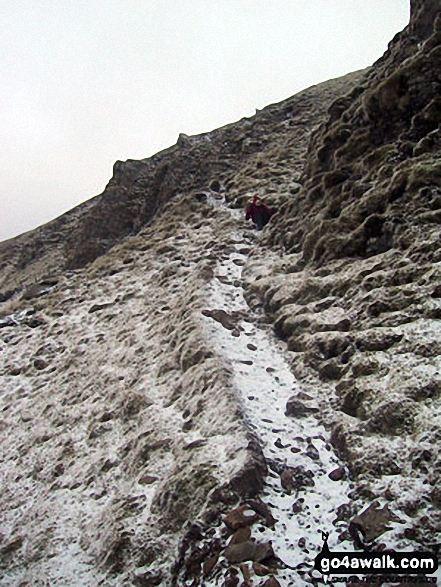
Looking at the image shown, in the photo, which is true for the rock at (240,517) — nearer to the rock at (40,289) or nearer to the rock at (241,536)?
the rock at (241,536)

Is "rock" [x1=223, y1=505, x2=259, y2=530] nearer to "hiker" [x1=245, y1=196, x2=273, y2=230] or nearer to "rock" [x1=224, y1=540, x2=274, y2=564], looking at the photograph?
"rock" [x1=224, y1=540, x2=274, y2=564]

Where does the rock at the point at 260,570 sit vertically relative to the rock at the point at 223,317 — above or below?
below

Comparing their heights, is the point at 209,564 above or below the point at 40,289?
below

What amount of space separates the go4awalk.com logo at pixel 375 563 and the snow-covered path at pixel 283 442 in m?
0.19

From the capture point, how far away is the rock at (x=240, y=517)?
→ 711 cm

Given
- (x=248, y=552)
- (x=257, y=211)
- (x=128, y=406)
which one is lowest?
(x=248, y=552)

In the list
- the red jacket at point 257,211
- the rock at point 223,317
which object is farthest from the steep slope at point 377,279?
the red jacket at point 257,211

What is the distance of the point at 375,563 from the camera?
6.04 metres

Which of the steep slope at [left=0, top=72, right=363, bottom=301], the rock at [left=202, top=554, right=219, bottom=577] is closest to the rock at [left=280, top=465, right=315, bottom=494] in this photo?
the rock at [left=202, top=554, right=219, bottom=577]

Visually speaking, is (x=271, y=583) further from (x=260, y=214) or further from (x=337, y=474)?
(x=260, y=214)

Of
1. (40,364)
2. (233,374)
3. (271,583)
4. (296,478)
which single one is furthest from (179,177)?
(271,583)

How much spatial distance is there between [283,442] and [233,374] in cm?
241

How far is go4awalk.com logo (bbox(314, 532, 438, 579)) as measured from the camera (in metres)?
5.80

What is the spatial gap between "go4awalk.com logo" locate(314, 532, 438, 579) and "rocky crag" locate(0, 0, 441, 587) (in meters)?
0.18
